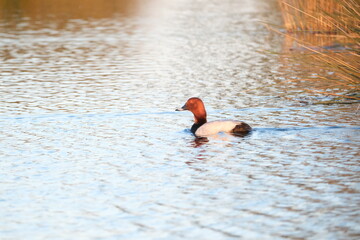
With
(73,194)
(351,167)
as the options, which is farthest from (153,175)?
(351,167)

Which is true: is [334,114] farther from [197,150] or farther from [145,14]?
[145,14]

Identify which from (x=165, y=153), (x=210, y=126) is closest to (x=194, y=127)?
(x=210, y=126)

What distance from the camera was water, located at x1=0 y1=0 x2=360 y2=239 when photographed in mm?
6949

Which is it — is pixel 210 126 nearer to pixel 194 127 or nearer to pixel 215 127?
pixel 215 127

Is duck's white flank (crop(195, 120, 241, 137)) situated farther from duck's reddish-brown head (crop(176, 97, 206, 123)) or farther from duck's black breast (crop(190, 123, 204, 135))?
duck's reddish-brown head (crop(176, 97, 206, 123))

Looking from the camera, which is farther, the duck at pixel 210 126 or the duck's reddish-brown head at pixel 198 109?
the duck's reddish-brown head at pixel 198 109

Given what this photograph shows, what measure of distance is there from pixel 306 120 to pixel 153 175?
3.68 metres

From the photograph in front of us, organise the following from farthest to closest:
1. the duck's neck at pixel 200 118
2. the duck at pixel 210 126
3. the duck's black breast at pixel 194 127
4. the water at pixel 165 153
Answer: the duck's neck at pixel 200 118 < the duck's black breast at pixel 194 127 < the duck at pixel 210 126 < the water at pixel 165 153

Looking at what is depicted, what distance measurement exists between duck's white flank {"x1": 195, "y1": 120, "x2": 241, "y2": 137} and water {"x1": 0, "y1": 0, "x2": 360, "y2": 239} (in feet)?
0.82

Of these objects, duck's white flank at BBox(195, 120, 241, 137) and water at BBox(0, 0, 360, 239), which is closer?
water at BBox(0, 0, 360, 239)

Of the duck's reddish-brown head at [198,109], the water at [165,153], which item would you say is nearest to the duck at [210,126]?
the duck's reddish-brown head at [198,109]

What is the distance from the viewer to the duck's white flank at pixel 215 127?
424 inches

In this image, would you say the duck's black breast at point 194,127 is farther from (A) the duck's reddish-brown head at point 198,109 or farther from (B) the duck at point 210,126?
(A) the duck's reddish-brown head at point 198,109

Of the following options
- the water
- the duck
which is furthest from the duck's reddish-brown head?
the water
